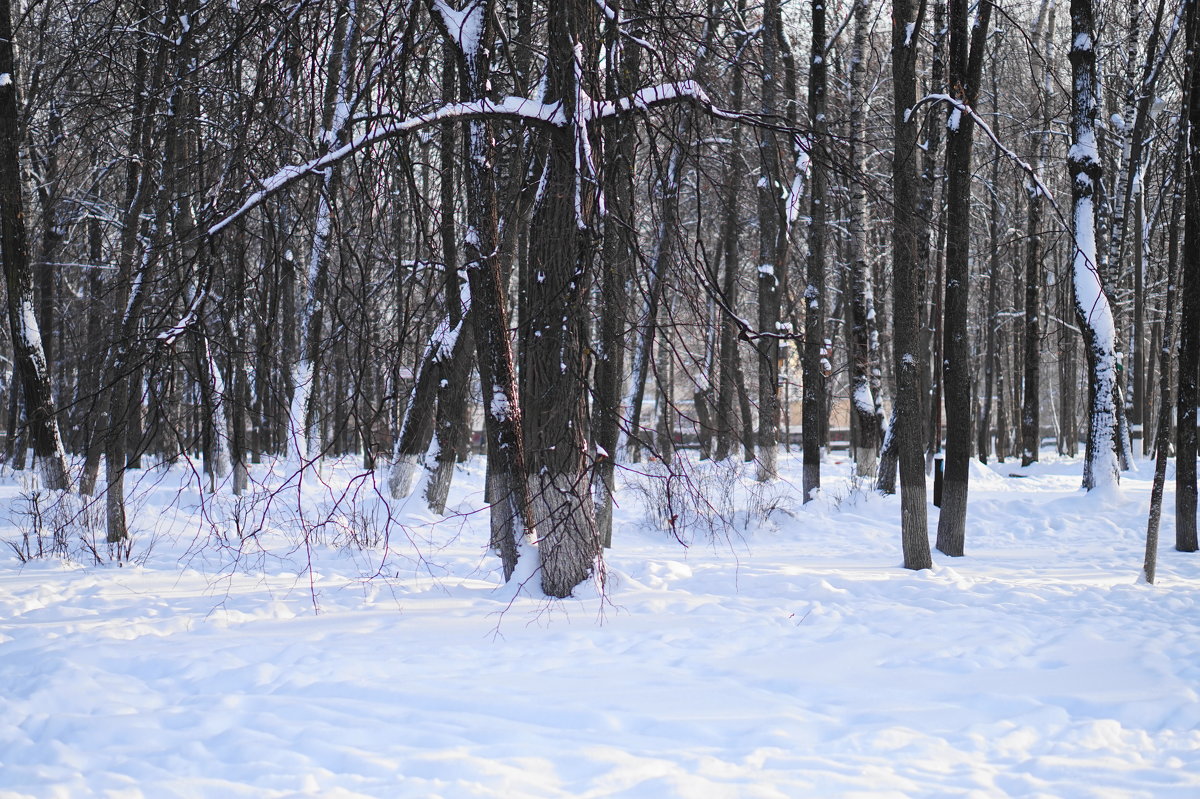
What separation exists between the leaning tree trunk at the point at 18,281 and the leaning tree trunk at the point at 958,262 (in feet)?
30.2

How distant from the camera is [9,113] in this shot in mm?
9836

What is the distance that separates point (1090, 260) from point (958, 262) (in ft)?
4.45

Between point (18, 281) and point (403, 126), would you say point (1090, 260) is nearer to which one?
point (403, 126)

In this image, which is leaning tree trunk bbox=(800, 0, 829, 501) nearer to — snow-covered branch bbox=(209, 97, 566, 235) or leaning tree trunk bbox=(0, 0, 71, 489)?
snow-covered branch bbox=(209, 97, 566, 235)

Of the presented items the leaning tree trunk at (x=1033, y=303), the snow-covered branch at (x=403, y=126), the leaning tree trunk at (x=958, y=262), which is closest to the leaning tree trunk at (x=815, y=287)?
the leaning tree trunk at (x=958, y=262)

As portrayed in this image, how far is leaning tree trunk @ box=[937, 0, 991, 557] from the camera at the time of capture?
29.2 feet

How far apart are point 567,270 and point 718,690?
2.65m

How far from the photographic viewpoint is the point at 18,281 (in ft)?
32.9

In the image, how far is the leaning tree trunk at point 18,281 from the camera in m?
9.77

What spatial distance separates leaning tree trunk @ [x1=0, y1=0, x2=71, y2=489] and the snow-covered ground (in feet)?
4.34

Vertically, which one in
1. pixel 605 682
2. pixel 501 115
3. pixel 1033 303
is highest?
pixel 1033 303

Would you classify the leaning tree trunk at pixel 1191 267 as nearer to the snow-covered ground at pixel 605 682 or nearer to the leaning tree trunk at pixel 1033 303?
the snow-covered ground at pixel 605 682

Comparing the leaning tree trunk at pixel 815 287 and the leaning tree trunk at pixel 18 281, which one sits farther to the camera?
the leaning tree trunk at pixel 815 287

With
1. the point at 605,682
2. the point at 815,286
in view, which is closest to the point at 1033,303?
the point at 815,286
